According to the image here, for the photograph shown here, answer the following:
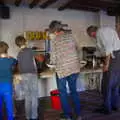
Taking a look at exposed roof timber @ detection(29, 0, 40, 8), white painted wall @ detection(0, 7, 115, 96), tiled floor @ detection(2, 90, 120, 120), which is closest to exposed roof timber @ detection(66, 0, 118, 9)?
white painted wall @ detection(0, 7, 115, 96)

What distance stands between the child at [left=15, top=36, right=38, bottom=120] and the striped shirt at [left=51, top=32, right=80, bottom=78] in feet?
1.10

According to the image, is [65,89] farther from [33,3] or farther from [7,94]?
[33,3]

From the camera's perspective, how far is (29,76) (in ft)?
11.9

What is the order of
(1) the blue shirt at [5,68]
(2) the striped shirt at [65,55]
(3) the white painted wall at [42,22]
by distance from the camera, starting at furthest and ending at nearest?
(3) the white painted wall at [42,22] < (2) the striped shirt at [65,55] < (1) the blue shirt at [5,68]

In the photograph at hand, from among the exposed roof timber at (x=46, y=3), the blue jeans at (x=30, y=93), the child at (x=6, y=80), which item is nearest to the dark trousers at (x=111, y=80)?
the blue jeans at (x=30, y=93)

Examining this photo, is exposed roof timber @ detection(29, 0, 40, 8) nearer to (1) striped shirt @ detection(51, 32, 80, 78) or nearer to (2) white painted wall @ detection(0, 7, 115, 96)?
(2) white painted wall @ detection(0, 7, 115, 96)

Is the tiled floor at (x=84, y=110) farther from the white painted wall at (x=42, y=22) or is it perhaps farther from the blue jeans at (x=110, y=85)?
the white painted wall at (x=42, y=22)

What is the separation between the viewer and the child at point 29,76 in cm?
358

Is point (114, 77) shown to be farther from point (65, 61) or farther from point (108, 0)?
point (108, 0)

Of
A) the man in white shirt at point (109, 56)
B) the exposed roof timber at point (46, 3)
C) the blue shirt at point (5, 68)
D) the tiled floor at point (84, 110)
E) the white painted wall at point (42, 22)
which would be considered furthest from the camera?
the white painted wall at point (42, 22)

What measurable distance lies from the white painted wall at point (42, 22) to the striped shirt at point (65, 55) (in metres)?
2.19

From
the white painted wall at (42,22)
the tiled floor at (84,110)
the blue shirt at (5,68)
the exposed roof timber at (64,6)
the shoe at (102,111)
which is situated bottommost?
the tiled floor at (84,110)

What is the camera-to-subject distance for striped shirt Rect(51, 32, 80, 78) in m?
3.51

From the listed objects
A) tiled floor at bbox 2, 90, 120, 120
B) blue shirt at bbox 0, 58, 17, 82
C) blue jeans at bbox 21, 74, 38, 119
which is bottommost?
tiled floor at bbox 2, 90, 120, 120
